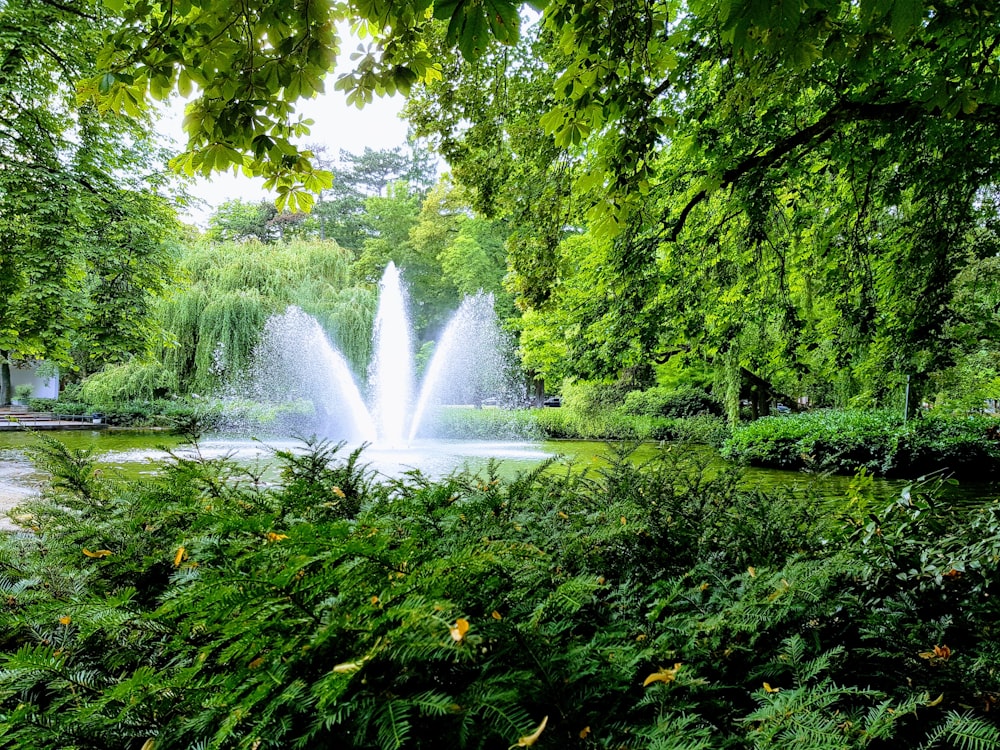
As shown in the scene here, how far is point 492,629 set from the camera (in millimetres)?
1015

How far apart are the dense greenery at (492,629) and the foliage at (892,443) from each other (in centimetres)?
614

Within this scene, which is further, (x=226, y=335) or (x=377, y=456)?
(x=226, y=335)

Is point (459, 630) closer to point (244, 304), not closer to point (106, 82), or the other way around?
point (106, 82)

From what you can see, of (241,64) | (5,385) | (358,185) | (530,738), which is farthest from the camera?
(358,185)

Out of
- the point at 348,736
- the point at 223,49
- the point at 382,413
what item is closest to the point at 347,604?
the point at 348,736

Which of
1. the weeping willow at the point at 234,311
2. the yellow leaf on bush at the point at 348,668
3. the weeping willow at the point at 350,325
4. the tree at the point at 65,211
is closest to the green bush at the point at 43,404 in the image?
the weeping willow at the point at 234,311

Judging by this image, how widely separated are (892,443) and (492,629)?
28.6ft

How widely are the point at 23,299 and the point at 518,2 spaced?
8.10 metres

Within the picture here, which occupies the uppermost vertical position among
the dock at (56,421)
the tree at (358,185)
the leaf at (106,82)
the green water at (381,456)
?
the tree at (358,185)

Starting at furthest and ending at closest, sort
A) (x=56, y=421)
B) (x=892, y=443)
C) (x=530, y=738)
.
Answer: (x=56, y=421) < (x=892, y=443) < (x=530, y=738)

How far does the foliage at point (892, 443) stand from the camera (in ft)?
24.9

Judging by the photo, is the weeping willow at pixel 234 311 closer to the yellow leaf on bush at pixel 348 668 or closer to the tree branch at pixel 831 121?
the tree branch at pixel 831 121

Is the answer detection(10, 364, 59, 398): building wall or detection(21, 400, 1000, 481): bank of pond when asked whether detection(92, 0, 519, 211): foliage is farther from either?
detection(10, 364, 59, 398): building wall

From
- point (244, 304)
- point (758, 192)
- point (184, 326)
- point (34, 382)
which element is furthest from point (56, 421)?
point (758, 192)
